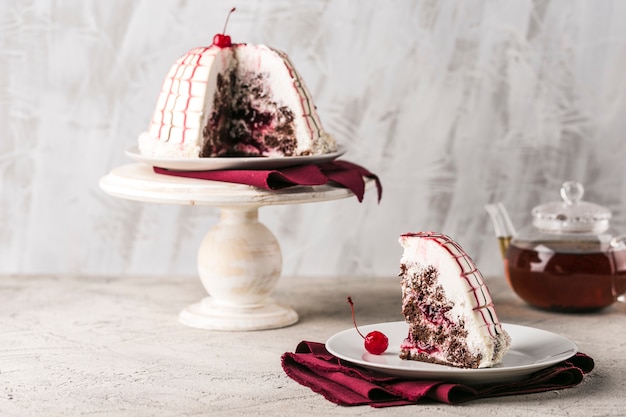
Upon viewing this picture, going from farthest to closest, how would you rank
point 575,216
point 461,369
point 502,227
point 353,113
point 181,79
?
1. point 353,113
2. point 502,227
3. point 575,216
4. point 181,79
5. point 461,369

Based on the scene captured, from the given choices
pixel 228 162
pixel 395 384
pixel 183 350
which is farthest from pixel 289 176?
pixel 395 384

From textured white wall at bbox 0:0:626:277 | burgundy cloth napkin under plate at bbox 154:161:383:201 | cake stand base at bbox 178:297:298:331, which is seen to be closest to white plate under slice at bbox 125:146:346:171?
burgundy cloth napkin under plate at bbox 154:161:383:201

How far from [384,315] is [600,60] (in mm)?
974

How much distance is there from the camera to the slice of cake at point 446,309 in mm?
1557

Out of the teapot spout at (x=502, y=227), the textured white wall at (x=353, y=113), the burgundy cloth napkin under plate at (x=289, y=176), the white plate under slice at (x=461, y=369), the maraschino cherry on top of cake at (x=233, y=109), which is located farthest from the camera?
the textured white wall at (x=353, y=113)

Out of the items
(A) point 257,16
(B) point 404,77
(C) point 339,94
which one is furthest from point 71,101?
(B) point 404,77

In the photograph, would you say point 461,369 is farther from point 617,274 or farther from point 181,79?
point 181,79

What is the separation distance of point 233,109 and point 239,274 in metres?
0.33

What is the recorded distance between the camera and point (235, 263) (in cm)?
201

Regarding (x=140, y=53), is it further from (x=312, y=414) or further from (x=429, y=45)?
(x=312, y=414)

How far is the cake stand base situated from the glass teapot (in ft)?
1.64

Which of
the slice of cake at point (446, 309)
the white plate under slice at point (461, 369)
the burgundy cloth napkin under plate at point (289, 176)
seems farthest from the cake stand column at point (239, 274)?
the slice of cake at point (446, 309)

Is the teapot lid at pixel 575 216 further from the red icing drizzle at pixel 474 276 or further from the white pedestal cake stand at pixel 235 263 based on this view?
the red icing drizzle at pixel 474 276

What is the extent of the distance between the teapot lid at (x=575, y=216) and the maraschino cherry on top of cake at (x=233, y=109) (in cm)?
48
